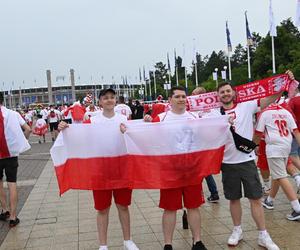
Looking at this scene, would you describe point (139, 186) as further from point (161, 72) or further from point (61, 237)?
point (161, 72)

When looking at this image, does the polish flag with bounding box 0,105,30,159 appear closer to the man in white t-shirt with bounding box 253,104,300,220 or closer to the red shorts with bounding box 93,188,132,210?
the red shorts with bounding box 93,188,132,210

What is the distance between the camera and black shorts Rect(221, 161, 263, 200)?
5.13m

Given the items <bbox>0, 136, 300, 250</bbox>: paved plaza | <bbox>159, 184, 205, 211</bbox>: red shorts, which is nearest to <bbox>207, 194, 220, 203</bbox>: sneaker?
<bbox>0, 136, 300, 250</bbox>: paved plaza

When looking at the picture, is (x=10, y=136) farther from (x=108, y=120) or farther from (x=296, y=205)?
(x=296, y=205)

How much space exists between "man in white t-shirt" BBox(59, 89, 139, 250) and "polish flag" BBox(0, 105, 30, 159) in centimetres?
193

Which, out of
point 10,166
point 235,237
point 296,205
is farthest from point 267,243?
point 10,166

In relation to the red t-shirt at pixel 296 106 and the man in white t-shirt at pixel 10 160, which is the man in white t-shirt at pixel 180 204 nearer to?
the man in white t-shirt at pixel 10 160

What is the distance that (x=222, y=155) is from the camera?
5.20 meters

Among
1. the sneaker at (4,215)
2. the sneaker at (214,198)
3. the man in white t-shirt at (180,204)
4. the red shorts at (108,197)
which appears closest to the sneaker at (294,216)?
the sneaker at (214,198)

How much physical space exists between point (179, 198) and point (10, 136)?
3.08 meters

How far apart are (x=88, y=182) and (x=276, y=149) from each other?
264cm

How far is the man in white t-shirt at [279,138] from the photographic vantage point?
6078 millimetres

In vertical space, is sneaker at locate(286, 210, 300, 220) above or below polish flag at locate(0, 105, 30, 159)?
below

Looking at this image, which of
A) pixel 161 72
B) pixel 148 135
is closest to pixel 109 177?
pixel 148 135
